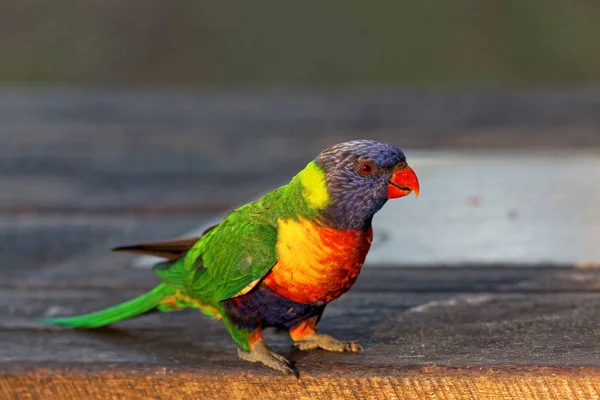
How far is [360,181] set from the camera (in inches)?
72.1

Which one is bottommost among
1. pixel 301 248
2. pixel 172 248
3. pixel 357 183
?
pixel 172 248

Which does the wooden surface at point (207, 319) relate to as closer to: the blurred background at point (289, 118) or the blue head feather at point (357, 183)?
the blurred background at point (289, 118)

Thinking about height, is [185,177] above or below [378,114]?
below

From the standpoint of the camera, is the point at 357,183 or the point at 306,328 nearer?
the point at 357,183

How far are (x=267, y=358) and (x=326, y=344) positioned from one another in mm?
148

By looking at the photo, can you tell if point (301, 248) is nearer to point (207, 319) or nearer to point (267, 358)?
point (267, 358)

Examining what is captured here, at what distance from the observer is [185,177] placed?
377cm

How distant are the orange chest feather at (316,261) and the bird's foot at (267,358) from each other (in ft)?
0.41

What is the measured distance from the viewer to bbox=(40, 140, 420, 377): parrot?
6.02 feet

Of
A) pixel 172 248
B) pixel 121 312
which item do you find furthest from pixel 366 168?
pixel 121 312

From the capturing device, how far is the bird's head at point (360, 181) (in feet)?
6.01

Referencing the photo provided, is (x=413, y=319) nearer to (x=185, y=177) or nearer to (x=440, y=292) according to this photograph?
(x=440, y=292)

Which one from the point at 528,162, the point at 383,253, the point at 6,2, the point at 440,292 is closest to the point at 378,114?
the point at 528,162

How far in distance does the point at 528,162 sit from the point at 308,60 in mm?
5664
